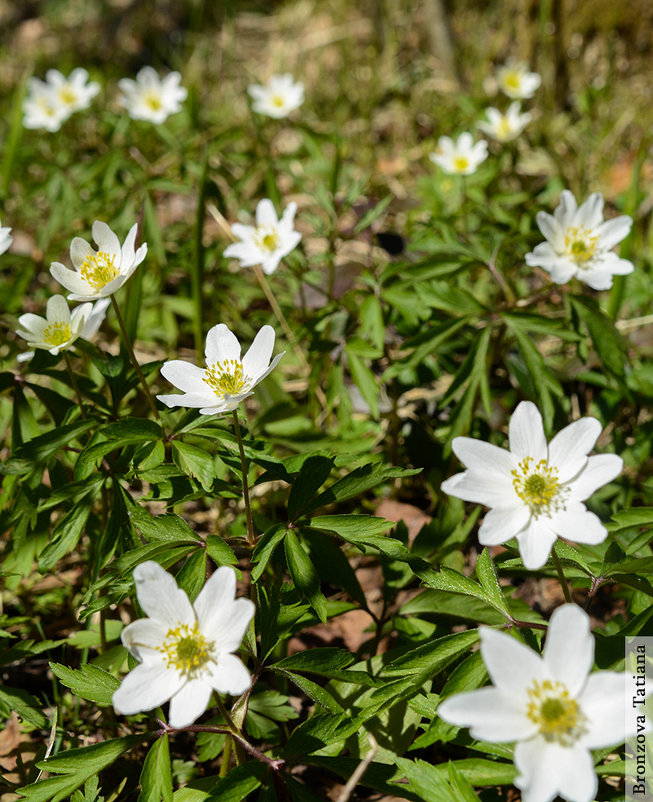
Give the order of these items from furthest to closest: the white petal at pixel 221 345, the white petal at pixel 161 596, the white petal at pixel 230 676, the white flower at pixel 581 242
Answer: the white flower at pixel 581 242 < the white petal at pixel 221 345 < the white petal at pixel 161 596 < the white petal at pixel 230 676

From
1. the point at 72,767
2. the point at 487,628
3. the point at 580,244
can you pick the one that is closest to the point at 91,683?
the point at 72,767

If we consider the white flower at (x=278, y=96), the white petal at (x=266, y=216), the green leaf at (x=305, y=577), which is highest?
the white flower at (x=278, y=96)

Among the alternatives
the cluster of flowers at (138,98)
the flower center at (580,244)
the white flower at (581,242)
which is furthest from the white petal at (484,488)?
the cluster of flowers at (138,98)

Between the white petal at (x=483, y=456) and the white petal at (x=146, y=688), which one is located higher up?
the white petal at (x=483, y=456)

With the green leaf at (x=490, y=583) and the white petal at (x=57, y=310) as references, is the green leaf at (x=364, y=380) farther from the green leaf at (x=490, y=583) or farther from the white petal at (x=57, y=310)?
the white petal at (x=57, y=310)

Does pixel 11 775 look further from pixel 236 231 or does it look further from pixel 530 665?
pixel 236 231

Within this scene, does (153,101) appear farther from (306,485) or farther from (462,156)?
(306,485)

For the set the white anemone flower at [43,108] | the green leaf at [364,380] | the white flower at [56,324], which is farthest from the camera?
the white anemone flower at [43,108]
